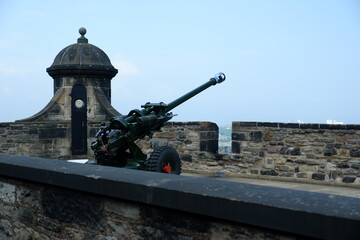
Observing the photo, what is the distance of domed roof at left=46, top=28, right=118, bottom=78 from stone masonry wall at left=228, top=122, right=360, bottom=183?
539 centimetres

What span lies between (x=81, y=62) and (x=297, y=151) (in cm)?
712

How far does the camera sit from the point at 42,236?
373 cm

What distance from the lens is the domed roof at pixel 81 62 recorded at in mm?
13617

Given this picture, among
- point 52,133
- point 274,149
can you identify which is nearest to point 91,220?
point 274,149

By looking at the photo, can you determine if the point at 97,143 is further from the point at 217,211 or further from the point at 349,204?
the point at 349,204

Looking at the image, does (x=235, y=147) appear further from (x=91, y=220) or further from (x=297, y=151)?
(x=91, y=220)

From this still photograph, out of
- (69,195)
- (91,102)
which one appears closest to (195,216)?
(69,195)

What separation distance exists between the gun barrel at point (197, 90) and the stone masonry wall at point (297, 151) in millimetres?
1429

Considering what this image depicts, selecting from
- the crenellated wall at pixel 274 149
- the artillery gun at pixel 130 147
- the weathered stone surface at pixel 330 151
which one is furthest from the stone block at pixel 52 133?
the weathered stone surface at pixel 330 151

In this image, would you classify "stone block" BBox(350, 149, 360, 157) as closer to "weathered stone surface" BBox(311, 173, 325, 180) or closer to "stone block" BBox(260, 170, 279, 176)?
"weathered stone surface" BBox(311, 173, 325, 180)

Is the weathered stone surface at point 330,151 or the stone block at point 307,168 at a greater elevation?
the weathered stone surface at point 330,151

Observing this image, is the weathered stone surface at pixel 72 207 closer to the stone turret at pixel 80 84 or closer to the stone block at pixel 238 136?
the stone block at pixel 238 136

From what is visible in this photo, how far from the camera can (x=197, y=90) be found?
8.23m

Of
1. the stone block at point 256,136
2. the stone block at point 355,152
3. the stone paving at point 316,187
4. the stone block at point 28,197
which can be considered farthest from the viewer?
the stone block at point 256,136
